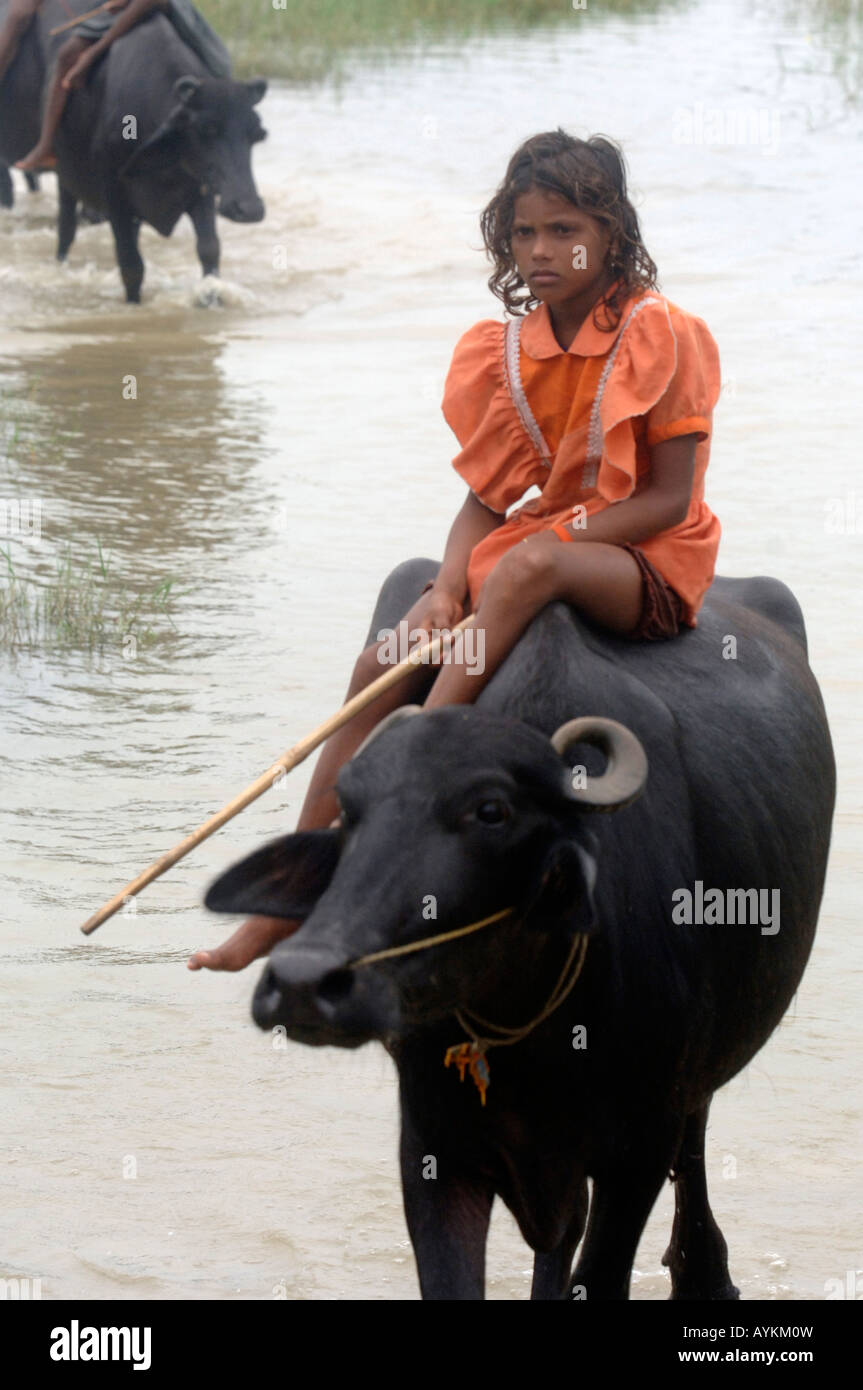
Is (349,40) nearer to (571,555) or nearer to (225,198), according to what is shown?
(225,198)

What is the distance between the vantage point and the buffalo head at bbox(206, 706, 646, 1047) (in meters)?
2.62

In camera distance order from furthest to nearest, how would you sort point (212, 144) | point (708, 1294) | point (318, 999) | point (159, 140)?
point (212, 144)
point (159, 140)
point (708, 1294)
point (318, 999)

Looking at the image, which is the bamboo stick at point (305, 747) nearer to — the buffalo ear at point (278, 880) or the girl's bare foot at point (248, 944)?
the girl's bare foot at point (248, 944)

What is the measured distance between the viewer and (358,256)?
49.2 ft

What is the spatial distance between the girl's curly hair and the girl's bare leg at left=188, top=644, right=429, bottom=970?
2.36 ft

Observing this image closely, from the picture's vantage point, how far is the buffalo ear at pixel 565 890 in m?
2.76

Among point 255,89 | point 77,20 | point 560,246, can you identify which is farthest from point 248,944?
point 77,20

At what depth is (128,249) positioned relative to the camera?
1324 centimetres

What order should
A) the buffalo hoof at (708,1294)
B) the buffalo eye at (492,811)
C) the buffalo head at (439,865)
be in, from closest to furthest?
the buffalo head at (439,865)
the buffalo eye at (492,811)
the buffalo hoof at (708,1294)

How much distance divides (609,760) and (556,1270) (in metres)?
1.06

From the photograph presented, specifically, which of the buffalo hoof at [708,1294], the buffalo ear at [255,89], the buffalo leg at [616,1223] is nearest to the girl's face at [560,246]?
the buffalo leg at [616,1223]

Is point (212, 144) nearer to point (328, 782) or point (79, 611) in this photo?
point (79, 611)

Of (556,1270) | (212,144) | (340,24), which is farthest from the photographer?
(340,24)

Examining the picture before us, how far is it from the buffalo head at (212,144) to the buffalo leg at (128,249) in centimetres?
28
